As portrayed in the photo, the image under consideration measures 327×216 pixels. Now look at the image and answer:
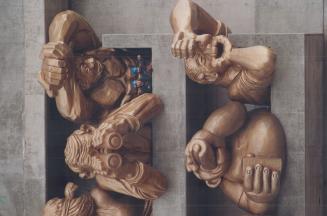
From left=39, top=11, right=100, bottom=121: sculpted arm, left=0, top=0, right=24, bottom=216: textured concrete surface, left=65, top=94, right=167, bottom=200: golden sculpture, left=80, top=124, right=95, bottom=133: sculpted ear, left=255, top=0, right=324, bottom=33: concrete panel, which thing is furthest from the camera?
left=0, top=0, right=24, bottom=216: textured concrete surface

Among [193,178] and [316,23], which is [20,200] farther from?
[316,23]

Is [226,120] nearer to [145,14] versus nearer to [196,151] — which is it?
[196,151]

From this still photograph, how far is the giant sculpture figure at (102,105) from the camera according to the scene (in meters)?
5.54

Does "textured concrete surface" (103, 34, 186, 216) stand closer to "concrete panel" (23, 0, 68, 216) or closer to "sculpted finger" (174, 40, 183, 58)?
"sculpted finger" (174, 40, 183, 58)

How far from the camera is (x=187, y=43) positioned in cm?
525

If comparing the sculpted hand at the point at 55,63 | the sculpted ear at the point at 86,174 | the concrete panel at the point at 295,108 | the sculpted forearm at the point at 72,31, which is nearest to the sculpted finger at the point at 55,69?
the sculpted hand at the point at 55,63

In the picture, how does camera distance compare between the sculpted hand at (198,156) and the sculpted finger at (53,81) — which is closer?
the sculpted hand at (198,156)

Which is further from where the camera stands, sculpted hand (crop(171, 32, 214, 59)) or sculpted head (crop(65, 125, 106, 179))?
sculpted head (crop(65, 125, 106, 179))

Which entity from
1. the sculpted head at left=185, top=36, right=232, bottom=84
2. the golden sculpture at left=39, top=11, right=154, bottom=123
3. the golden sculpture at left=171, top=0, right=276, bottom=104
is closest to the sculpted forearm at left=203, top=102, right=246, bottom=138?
the golden sculpture at left=171, top=0, right=276, bottom=104

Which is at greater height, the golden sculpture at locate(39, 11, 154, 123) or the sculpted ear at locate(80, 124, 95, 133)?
the golden sculpture at locate(39, 11, 154, 123)

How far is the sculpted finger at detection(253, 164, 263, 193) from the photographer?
5.32 metres

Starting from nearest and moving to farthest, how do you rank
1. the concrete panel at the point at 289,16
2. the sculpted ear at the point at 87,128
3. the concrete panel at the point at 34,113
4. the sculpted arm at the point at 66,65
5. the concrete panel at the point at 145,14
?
1. the sculpted arm at the point at 66,65
2. the sculpted ear at the point at 87,128
3. the concrete panel at the point at 289,16
4. the concrete panel at the point at 34,113
5. the concrete panel at the point at 145,14

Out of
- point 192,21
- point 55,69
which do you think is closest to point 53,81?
point 55,69

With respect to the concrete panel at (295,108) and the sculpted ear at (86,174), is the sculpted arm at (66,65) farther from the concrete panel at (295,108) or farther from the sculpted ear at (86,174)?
the concrete panel at (295,108)
